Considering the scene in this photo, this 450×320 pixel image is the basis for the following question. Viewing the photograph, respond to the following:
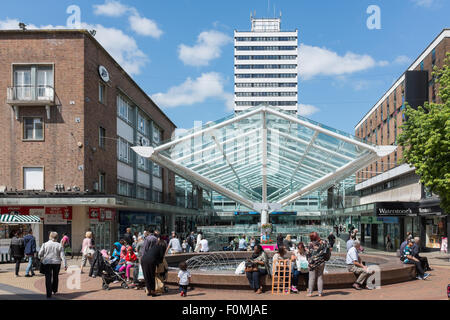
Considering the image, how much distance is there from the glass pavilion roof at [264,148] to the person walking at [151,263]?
13.5 m

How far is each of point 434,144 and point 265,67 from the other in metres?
101

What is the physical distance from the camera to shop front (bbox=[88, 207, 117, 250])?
2794 cm

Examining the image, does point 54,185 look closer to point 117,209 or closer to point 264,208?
point 117,209

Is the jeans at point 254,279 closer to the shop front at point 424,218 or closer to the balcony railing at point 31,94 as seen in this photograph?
the balcony railing at point 31,94

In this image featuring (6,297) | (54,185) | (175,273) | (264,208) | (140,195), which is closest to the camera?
(6,297)

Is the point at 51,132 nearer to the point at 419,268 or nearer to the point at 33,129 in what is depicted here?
the point at 33,129

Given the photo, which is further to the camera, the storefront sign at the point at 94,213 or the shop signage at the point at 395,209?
the shop signage at the point at 395,209

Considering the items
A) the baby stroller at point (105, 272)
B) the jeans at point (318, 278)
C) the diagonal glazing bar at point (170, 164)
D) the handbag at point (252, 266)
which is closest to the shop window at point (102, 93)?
the diagonal glazing bar at point (170, 164)

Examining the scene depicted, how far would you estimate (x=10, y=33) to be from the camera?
2741cm

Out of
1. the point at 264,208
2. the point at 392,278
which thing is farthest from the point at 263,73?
the point at 392,278

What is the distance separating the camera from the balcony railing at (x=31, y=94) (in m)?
Answer: 27.1

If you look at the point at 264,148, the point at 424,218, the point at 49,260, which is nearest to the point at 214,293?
the point at 49,260

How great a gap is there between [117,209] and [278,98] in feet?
300

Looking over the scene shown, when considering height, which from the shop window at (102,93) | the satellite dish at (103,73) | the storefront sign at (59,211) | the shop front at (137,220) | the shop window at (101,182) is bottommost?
the shop front at (137,220)
